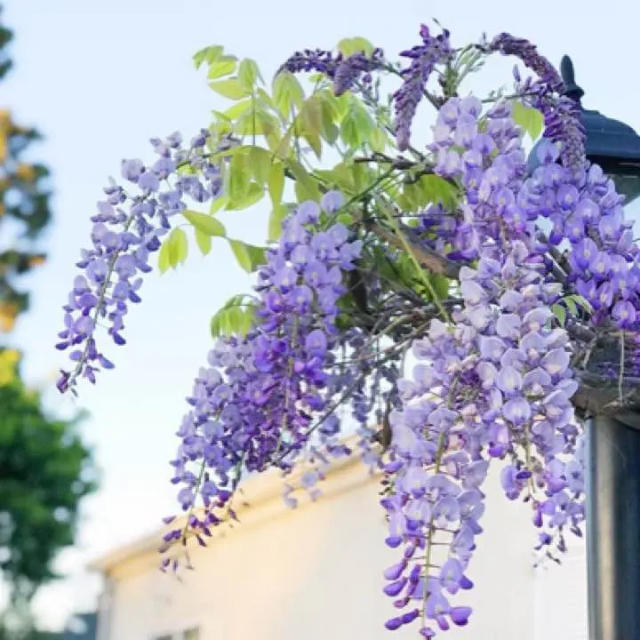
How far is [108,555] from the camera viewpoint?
10.5 metres

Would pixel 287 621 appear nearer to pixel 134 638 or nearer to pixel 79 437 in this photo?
pixel 134 638

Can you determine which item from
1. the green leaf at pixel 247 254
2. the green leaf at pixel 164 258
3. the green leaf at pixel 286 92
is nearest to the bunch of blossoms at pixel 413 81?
the green leaf at pixel 286 92

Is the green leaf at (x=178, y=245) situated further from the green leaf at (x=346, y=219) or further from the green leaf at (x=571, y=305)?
the green leaf at (x=571, y=305)

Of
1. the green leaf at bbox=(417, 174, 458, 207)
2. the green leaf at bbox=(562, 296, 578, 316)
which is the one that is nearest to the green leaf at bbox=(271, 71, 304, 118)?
the green leaf at bbox=(417, 174, 458, 207)

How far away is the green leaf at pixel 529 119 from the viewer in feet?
8.25

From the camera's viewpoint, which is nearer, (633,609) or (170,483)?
(633,609)

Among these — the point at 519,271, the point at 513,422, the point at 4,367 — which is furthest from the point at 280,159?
the point at 4,367

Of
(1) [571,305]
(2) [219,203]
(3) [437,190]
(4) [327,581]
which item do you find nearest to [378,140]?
(3) [437,190]

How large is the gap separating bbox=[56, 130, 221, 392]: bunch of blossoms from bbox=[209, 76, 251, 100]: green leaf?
0.18 metres

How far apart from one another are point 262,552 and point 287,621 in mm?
587

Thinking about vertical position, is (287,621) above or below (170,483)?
above

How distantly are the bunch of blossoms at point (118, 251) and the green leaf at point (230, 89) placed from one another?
0.59 feet

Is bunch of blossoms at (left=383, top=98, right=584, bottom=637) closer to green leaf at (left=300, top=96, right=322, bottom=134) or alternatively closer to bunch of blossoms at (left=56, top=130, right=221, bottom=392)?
green leaf at (left=300, top=96, right=322, bottom=134)

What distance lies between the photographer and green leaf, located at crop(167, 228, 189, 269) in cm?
250
